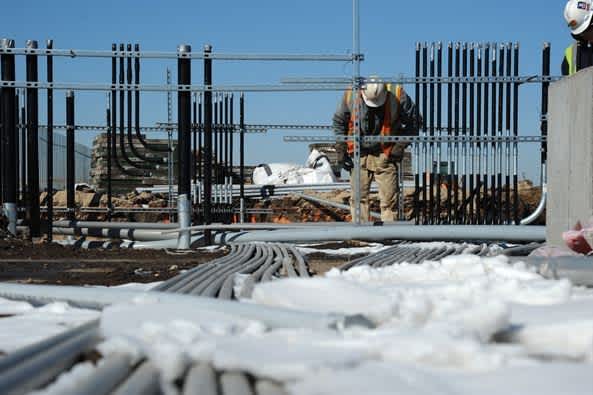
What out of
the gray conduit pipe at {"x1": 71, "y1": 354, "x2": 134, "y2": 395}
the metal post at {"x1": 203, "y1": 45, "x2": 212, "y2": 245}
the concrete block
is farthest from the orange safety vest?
the gray conduit pipe at {"x1": 71, "y1": 354, "x2": 134, "y2": 395}

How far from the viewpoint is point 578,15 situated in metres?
7.07

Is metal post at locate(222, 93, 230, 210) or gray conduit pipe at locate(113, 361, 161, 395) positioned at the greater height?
metal post at locate(222, 93, 230, 210)

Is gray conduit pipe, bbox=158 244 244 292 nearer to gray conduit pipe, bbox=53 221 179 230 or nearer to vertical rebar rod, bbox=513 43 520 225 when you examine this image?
vertical rebar rod, bbox=513 43 520 225

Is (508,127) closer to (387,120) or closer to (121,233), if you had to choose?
(387,120)

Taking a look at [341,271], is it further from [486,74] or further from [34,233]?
[34,233]

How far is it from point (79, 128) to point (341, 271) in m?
7.91

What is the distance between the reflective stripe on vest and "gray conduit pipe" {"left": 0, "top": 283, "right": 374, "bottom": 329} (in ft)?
20.0

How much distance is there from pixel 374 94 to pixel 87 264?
4058mm

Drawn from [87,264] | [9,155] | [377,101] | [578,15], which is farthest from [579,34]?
[9,155]

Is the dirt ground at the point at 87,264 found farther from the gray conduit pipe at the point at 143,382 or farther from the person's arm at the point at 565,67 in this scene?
the person's arm at the point at 565,67

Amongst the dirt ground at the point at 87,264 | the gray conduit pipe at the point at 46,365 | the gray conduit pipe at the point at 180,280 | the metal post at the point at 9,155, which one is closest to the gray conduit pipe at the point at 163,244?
the dirt ground at the point at 87,264

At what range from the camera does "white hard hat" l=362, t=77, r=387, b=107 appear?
9.18 meters

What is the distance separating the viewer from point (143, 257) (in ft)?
24.8

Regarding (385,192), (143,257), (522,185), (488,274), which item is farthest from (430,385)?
(522,185)
